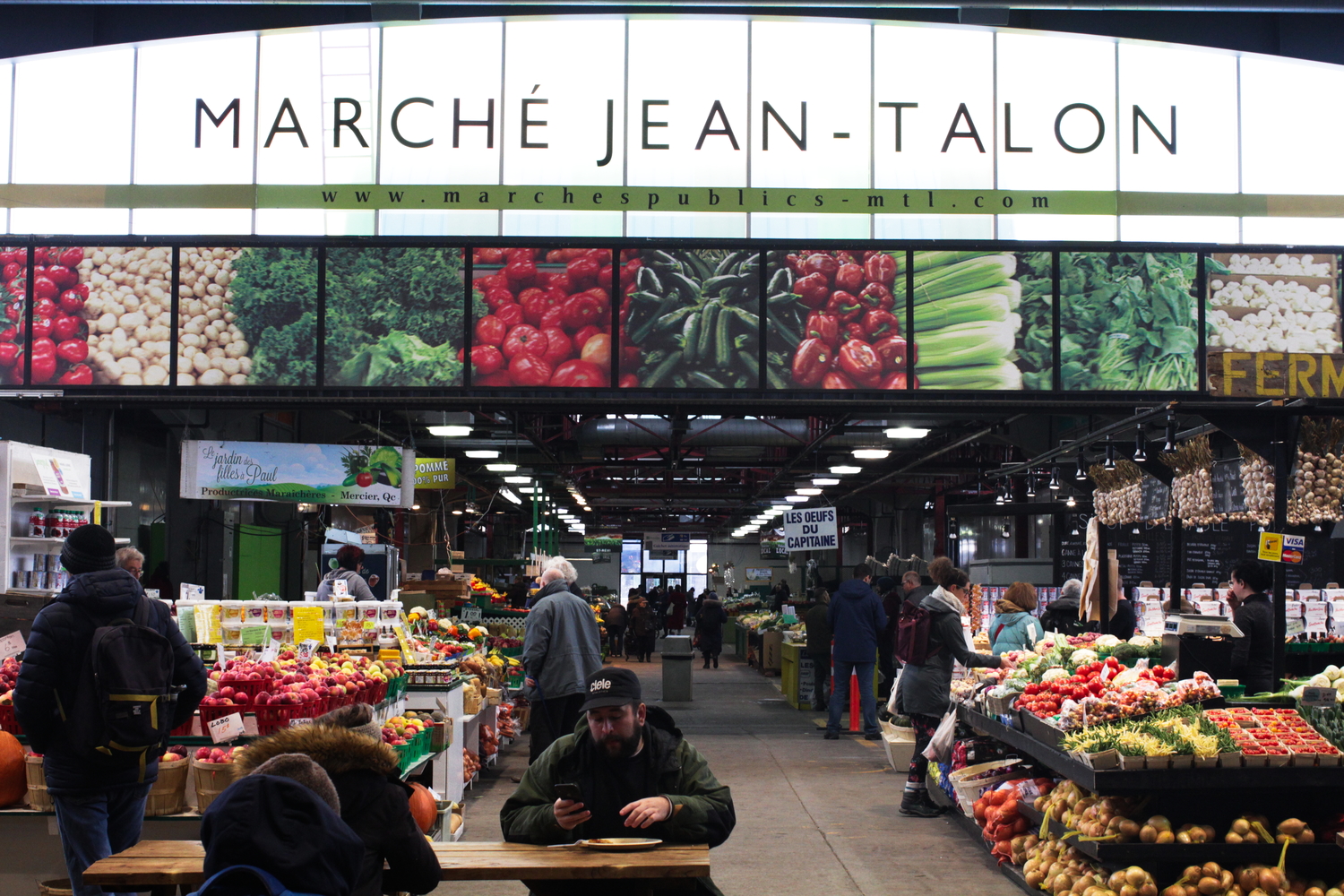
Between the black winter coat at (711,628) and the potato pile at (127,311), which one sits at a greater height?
the potato pile at (127,311)

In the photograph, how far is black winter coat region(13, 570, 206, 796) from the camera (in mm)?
4711

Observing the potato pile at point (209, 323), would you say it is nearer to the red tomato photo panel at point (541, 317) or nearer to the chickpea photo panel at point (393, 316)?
the chickpea photo panel at point (393, 316)

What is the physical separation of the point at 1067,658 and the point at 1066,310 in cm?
307

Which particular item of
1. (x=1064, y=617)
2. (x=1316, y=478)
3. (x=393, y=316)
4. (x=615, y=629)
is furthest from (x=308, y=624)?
(x=615, y=629)

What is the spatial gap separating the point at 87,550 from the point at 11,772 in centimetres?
139

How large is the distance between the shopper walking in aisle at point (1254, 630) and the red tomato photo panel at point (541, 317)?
4.79 meters

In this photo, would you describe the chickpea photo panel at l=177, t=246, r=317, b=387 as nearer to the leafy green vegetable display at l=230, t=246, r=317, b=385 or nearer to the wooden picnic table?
the leafy green vegetable display at l=230, t=246, r=317, b=385

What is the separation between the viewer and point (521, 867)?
3.55m

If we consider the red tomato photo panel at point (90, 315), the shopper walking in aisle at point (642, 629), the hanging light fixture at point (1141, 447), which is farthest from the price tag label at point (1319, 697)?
the shopper walking in aisle at point (642, 629)

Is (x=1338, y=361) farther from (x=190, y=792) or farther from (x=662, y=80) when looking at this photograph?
(x=190, y=792)

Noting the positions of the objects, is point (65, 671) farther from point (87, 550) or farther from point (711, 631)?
point (711, 631)

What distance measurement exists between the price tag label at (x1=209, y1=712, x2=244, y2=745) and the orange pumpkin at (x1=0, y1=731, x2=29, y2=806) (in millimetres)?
911

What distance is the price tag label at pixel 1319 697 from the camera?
5.79 meters

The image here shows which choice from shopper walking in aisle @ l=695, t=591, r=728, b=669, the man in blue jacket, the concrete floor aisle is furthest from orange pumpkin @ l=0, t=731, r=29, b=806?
shopper walking in aisle @ l=695, t=591, r=728, b=669
